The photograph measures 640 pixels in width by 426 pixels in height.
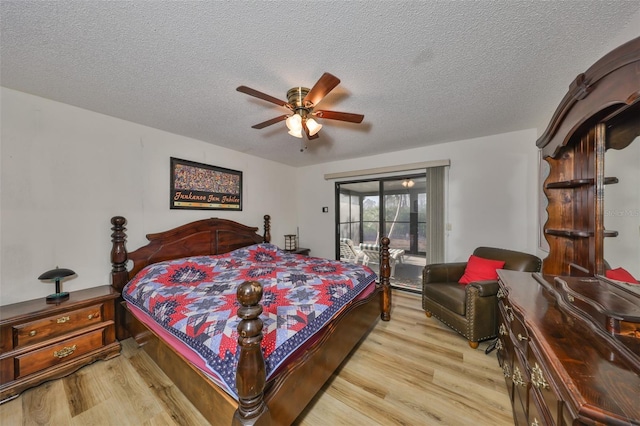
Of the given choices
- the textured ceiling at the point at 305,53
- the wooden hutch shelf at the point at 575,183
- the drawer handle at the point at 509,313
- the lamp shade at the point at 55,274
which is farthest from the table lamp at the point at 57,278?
the wooden hutch shelf at the point at 575,183

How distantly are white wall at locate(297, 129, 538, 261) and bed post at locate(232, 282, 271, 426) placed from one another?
129 inches

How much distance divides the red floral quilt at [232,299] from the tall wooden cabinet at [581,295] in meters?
1.16

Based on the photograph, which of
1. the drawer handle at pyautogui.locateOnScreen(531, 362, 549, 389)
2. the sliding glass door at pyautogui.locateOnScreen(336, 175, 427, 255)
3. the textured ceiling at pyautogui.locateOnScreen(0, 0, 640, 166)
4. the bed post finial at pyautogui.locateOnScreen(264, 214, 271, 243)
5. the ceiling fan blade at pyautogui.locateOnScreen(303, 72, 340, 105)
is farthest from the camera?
the bed post finial at pyautogui.locateOnScreen(264, 214, 271, 243)

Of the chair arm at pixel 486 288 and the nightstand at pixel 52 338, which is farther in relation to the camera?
the chair arm at pixel 486 288

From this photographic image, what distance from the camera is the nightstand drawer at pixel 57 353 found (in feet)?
5.54

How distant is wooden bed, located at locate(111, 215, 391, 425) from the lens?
105 cm

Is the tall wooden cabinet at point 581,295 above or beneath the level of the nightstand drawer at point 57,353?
above

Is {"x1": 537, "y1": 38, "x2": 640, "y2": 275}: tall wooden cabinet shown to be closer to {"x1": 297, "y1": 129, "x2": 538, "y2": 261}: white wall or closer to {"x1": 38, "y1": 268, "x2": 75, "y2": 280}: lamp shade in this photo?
{"x1": 297, "y1": 129, "x2": 538, "y2": 261}: white wall

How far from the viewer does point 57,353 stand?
1818 mm

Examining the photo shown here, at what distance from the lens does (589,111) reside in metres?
1.18

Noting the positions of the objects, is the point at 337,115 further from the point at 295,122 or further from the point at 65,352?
the point at 65,352

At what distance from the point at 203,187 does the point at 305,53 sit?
2.50m

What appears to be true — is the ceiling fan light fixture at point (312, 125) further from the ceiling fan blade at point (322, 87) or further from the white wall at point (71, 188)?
the white wall at point (71, 188)

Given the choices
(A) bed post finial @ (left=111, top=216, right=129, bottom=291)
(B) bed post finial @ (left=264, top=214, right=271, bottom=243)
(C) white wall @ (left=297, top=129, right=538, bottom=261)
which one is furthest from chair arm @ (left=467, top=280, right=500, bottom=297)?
Result: (A) bed post finial @ (left=111, top=216, right=129, bottom=291)
